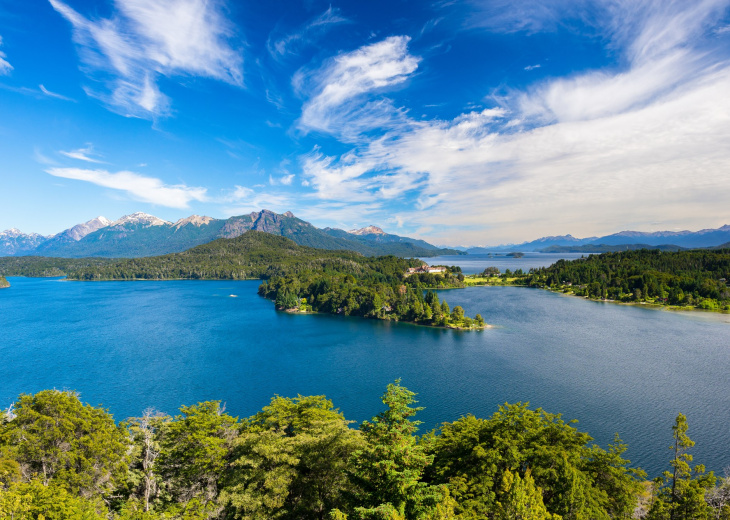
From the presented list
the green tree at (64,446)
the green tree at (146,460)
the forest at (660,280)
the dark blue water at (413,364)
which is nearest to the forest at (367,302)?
the dark blue water at (413,364)

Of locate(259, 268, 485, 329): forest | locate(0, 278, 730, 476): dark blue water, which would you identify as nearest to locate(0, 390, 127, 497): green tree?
locate(0, 278, 730, 476): dark blue water

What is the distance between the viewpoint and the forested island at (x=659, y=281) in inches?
5261

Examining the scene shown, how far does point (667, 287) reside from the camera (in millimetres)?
145625

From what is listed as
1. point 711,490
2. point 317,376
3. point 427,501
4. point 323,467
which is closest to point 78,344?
point 317,376

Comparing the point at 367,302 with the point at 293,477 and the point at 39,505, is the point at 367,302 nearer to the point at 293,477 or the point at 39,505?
the point at 293,477

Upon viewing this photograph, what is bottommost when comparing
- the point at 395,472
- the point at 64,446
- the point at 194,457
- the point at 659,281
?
the point at 194,457

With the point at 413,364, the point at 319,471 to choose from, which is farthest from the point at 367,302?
the point at 319,471

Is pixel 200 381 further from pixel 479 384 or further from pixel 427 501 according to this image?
pixel 427 501

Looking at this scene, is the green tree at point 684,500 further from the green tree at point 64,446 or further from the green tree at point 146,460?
the green tree at point 64,446

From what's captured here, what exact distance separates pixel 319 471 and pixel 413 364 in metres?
47.1

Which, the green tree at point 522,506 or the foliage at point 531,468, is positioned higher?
the green tree at point 522,506

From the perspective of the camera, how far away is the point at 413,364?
6750cm

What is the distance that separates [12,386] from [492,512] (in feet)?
248

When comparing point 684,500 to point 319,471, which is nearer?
point 684,500
